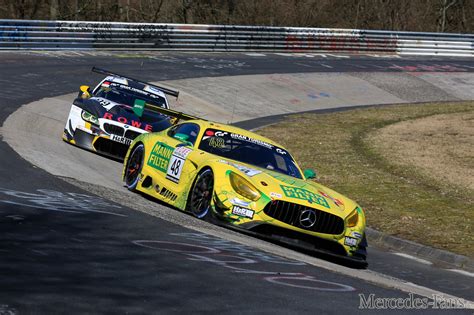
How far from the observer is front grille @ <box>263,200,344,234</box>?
35.3ft

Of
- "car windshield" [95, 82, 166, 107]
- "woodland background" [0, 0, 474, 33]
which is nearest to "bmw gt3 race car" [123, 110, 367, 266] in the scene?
"car windshield" [95, 82, 166, 107]

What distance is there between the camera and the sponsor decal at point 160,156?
12.7 metres

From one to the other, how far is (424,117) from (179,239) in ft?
71.4

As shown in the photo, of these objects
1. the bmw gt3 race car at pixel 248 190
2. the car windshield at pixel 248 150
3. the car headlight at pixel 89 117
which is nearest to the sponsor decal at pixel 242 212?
the bmw gt3 race car at pixel 248 190

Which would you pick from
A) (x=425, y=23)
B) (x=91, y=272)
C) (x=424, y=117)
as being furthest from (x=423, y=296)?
(x=425, y=23)

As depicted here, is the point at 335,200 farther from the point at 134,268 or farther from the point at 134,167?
the point at 134,268

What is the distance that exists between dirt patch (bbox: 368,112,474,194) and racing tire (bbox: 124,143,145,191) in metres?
6.79

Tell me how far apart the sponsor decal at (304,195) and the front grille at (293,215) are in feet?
0.44

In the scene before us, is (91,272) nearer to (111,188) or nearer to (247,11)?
(111,188)

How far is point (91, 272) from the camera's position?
7.20 meters

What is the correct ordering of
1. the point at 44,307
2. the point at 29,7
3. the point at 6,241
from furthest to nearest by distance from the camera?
the point at 29,7, the point at 6,241, the point at 44,307

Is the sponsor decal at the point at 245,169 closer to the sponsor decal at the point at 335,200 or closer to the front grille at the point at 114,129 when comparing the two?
the sponsor decal at the point at 335,200

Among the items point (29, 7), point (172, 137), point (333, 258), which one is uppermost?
point (29, 7)

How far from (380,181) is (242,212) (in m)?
7.08
